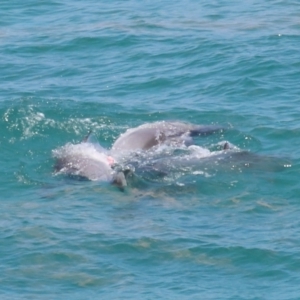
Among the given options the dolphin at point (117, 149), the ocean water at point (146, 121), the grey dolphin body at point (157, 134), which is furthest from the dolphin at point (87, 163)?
the grey dolphin body at point (157, 134)

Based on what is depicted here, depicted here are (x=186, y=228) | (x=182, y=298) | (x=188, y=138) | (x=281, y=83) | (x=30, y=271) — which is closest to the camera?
(x=182, y=298)

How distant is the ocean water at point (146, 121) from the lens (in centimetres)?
1073

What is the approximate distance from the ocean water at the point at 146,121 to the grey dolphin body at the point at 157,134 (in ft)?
0.90

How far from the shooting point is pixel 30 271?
10836 millimetres

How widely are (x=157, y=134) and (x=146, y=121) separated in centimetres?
102

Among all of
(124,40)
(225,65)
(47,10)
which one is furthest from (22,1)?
(225,65)

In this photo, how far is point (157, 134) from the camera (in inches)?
603

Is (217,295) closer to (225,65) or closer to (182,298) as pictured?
(182,298)

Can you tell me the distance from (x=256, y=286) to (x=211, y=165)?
394 centimetres

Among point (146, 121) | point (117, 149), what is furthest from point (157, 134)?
point (146, 121)

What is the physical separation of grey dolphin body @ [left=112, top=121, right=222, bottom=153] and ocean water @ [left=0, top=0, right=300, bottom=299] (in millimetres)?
276

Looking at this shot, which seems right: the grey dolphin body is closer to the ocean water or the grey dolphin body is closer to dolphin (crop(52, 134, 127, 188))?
the ocean water

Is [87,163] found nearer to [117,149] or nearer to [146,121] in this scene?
[117,149]

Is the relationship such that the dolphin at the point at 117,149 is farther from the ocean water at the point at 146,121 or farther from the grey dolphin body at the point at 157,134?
the ocean water at the point at 146,121
